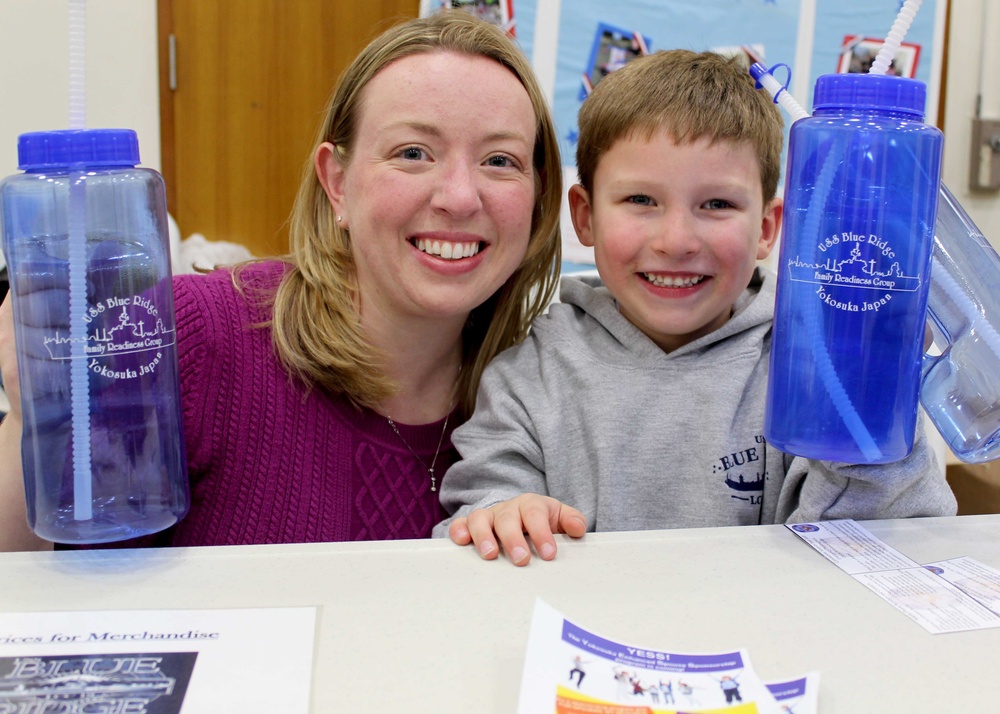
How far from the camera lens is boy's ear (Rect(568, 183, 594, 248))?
1.20 m

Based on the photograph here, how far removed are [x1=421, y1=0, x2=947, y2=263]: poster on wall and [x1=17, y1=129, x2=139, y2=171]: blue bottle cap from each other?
1894 millimetres

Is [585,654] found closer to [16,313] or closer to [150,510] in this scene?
[150,510]

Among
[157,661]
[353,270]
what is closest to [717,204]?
[353,270]

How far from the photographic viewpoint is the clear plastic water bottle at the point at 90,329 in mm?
660

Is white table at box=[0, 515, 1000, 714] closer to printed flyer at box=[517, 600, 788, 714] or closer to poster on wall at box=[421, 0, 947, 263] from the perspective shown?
printed flyer at box=[517, 600, 788, 714]

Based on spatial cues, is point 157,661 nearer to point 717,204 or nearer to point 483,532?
point 483,532

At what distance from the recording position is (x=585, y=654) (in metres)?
0.59

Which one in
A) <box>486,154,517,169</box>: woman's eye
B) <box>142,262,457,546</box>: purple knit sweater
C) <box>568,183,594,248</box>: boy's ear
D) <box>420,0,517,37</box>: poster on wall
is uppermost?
<box>420,0,517,37</box>: poster on wall

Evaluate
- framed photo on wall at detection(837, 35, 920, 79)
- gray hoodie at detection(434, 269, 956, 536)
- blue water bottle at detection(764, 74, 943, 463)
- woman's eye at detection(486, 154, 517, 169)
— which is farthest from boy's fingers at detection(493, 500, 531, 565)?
framed photo on wall at detection(837, 35, 920, 79)

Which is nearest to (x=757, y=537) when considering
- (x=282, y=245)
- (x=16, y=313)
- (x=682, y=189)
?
(x=682, y=189)

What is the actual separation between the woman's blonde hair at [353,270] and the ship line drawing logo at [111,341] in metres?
0.42

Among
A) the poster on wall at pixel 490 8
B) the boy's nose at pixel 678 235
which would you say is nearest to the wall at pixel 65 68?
the poster on wall at pixel 490 8

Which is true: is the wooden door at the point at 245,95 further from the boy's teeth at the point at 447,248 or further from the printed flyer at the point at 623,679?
the printed flyer at the point at 623,679

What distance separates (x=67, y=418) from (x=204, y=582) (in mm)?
170
